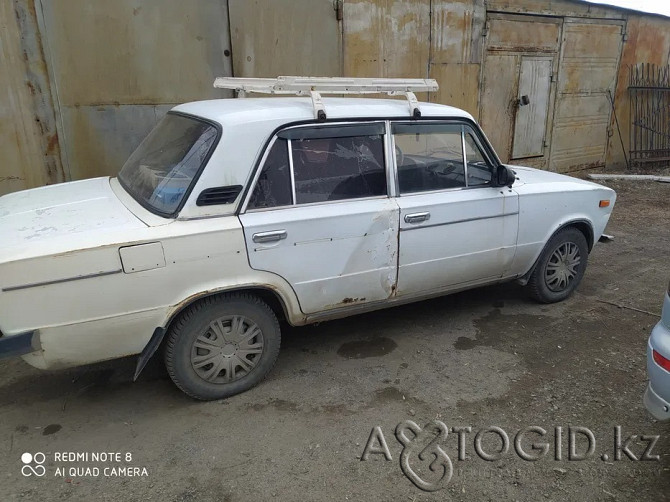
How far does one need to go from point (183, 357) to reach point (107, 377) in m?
0.81

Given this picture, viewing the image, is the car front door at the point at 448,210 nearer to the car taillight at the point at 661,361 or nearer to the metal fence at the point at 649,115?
the car taillight at the point at 661,361

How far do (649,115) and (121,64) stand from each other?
10.7m

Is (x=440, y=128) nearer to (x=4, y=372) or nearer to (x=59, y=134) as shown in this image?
(x=4, y=372)

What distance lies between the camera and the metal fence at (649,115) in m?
10.8

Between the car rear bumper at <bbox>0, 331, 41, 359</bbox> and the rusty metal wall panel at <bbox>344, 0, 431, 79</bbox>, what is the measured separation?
5.62 m

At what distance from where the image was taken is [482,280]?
13.5 feet

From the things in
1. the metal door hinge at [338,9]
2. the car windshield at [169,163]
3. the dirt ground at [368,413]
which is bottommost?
the dirt ground at [368,413]

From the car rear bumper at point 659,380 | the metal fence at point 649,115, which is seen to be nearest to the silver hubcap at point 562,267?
the car rear bumper at point 659,380

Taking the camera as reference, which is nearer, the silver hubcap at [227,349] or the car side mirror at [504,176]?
the silver hubcap at [227,349]

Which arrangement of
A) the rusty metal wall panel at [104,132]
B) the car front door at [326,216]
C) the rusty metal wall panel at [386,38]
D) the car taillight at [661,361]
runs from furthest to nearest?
1. the rusty metal wall panel at [386,38]
2. the rusty metal wall panel at [104,132]
3. the car front door at [326,216]
4. the car taillight at [661,361]

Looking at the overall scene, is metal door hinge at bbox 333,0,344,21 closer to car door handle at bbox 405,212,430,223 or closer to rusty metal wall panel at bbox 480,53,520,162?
rusty metal wall panel at bbox 480,53,520,162

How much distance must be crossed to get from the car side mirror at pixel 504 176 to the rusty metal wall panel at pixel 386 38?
3.93 m

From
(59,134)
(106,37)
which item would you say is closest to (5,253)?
(59,134)

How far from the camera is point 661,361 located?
A: 7.92ft
